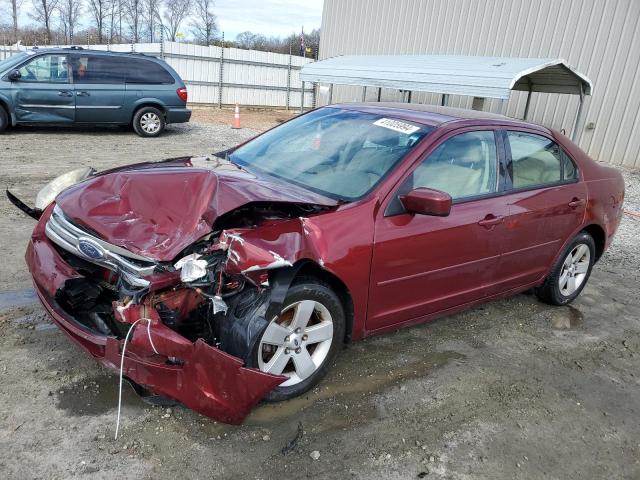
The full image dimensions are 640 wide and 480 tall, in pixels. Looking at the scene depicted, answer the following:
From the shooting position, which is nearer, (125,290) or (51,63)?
(125,290)

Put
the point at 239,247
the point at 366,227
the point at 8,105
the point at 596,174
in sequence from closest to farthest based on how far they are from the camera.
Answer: the point at 239,247, the point at 366,227, the point at 596,174, the point at 8,105

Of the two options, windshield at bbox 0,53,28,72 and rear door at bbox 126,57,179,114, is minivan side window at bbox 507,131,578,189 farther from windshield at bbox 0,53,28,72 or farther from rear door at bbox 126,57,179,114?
windshield at bbox 0,53,28,72

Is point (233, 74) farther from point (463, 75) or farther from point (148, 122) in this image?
point (463, 75)

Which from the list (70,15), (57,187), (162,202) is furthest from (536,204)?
(70,15)

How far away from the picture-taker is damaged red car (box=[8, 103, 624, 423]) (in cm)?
256

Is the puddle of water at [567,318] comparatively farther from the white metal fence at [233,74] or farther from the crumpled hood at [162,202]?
the white metal fence at [233,74]

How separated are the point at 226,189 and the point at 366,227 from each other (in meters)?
0.84

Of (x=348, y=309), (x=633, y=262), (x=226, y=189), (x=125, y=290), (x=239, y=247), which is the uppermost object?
(x=226, y=189)

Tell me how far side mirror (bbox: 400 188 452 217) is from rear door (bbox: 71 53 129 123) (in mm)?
10200

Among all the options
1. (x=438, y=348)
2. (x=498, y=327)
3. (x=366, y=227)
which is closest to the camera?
(x=366, y=227)

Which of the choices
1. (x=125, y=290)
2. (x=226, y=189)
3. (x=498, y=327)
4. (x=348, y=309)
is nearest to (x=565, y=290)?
(x=498, y=327)

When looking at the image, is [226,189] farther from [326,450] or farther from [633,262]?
[633,262]

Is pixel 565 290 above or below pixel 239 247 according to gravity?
below

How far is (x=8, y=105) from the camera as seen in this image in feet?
34.8
